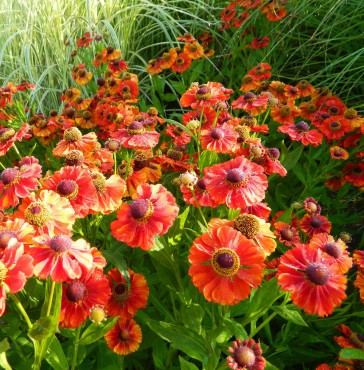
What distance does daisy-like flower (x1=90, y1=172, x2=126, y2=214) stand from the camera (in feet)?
3.11

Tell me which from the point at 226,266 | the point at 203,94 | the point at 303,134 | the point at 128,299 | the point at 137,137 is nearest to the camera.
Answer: the point at 226,266

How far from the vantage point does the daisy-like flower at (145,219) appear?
841 mm

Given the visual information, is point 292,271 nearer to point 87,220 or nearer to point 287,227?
point 287,227

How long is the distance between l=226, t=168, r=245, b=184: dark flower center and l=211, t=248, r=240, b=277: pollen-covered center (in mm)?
218

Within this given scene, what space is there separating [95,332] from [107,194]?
0.32 meters

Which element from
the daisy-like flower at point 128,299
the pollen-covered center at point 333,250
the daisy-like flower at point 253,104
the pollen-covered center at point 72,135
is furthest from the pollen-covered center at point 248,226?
the daisy-like flower at point 253,104

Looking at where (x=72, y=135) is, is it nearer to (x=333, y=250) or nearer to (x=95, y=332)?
(x=95, y=332)

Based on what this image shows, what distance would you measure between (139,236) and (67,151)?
47cm

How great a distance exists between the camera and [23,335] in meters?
1.01

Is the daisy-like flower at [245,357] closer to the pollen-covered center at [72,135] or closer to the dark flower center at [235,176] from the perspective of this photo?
the dark flower center at [235,176]

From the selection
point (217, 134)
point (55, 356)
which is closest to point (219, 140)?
point (217, 134)

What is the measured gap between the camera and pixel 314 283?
771 millimetres

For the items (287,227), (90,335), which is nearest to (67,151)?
(90,335)

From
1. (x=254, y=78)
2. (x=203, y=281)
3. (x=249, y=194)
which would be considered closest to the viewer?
(x=203, y=281)
